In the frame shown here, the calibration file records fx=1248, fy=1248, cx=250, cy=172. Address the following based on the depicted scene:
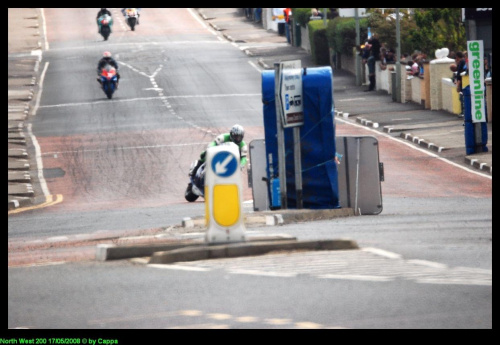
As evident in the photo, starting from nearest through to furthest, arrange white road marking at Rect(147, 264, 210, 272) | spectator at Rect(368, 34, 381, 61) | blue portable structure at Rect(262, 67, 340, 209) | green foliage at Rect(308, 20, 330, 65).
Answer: white road marking at Rect(147, 264, 210, 272) < blue portable structure at Rect(262, 67, 340, 209) < spectator at Rect(368, 34, 381, 61) < green foliage at Rect(308, 20, 330, 65)

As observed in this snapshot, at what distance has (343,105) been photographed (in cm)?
4444

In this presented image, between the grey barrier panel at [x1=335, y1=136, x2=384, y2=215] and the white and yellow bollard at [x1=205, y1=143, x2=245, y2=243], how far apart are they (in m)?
7.28

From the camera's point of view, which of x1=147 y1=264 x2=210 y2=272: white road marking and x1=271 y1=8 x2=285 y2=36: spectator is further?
x1=271 y1=8 x2=285 y2=36: spectator

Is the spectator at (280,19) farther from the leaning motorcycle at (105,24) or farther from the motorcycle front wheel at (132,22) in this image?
the leaning motorcycle at (105,24)

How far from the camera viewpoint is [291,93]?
18797mm

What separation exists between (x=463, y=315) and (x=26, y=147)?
2884 centimetres

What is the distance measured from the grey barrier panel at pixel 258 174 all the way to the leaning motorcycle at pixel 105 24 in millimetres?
50265

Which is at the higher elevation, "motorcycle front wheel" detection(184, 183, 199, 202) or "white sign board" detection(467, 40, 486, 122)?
"white sign board" detection(467, 40, 486, 122)

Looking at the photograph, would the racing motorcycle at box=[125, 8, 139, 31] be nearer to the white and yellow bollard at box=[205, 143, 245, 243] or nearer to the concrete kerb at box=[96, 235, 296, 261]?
the concrete kerb at box=[96, 235, 296, 261]

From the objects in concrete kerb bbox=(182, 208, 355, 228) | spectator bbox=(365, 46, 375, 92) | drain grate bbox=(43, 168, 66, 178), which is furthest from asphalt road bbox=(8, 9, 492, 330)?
spectator bbox=(365, 46, 375, 92)

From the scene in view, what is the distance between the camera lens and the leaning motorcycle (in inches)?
2771

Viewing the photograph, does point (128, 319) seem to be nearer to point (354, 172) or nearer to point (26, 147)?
point (354, 172)

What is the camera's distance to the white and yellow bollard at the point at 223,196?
41.8 feet
